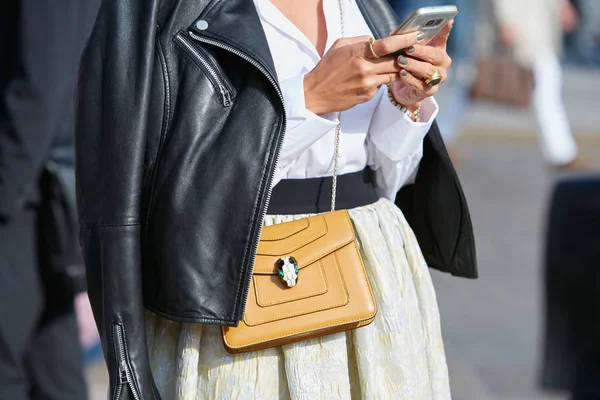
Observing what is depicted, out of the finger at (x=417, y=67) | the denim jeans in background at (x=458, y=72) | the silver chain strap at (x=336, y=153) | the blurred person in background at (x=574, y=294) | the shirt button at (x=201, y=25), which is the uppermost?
the shirt button at (x=201, y=25)

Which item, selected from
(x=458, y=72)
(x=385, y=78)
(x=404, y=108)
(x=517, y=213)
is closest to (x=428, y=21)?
(x=385, y=78)

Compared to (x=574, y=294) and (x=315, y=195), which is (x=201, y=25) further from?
(x=574, y=294)

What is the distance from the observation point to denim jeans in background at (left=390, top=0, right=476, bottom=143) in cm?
882

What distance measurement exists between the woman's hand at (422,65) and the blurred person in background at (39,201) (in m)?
1.43

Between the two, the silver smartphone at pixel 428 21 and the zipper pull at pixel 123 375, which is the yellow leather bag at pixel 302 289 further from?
the silver smartphone at pixel 428 21

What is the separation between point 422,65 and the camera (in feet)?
5.95

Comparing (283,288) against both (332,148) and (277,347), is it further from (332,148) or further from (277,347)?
(332,148)

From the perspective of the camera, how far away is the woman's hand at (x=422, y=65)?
70.9 inches

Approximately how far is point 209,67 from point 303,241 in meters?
0.38

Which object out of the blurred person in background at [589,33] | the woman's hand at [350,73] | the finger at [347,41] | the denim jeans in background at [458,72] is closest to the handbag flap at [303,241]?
the woman's hand at [350,73]

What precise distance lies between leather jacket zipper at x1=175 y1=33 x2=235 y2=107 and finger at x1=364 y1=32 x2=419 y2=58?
0.30 meters

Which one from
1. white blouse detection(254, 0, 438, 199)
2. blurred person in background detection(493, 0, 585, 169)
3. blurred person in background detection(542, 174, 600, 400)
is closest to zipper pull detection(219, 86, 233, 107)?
white blouse detection(254, 0, 438, 199)

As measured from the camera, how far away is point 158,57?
6.03ft

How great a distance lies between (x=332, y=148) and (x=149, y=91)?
0.40 meters
